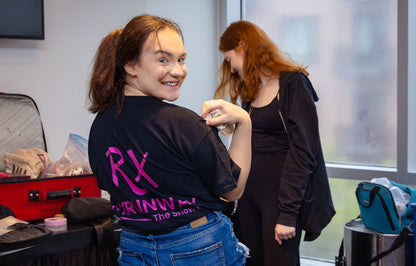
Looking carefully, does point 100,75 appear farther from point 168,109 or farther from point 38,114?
point 38,114

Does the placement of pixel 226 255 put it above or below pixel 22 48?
below

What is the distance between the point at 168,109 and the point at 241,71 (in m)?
0.98

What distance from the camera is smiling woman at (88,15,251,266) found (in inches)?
37.4

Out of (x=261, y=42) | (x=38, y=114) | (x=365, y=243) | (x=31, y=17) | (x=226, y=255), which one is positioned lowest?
(x=365, y=243)

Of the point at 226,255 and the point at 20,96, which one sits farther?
the point at 20,96

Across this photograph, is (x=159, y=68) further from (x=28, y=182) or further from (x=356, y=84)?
(x=356, y=84)

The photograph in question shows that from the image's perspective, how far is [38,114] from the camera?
2293 millimetres

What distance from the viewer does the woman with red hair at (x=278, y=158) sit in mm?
1649

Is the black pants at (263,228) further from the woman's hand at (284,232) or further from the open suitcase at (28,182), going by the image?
the open suitcase at (28,182)

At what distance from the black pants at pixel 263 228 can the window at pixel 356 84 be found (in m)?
1.24

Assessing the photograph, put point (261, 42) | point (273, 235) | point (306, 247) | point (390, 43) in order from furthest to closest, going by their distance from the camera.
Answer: point (306, 247)
point (390, 43)
point (261, 42)
point (273, 235)

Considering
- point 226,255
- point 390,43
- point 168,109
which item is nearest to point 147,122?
point 168,109

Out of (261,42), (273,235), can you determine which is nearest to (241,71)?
(261,42)

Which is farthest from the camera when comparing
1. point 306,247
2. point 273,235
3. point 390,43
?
point 306,247
